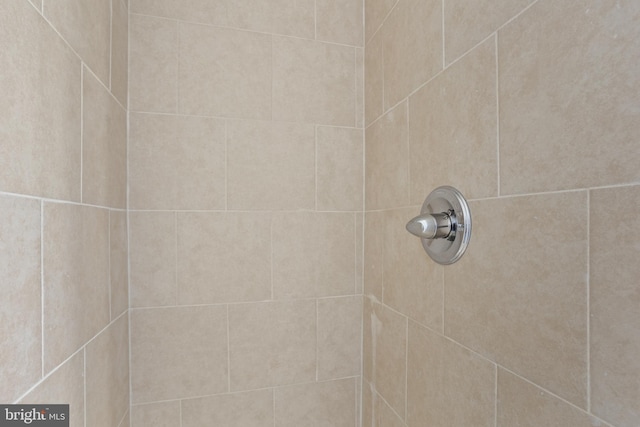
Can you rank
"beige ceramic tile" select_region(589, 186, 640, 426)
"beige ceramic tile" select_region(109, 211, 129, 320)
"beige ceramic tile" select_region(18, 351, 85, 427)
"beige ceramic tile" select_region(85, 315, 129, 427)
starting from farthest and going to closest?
"beige ceramic tile" select_region(109, 211, 129, 320), "beige ceramic tile" select_region(85, 315, 129, 427), "beige ceramic tile" select_region(18, 351, 85, 427), "beige ceramic tile" select_region(589, 186, 640, 426)

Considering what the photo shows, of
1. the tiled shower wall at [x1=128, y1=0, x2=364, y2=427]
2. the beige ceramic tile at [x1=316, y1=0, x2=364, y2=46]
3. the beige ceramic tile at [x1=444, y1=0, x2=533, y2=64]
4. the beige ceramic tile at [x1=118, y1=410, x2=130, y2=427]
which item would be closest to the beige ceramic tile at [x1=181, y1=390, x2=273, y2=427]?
the tiled shower wall at [x1=128, y1=0, x2=364, y2=427]

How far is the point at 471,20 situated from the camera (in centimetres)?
72

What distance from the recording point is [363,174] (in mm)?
1308

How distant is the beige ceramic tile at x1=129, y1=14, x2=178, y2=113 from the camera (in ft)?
3.59

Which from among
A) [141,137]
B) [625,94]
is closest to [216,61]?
[141,137]

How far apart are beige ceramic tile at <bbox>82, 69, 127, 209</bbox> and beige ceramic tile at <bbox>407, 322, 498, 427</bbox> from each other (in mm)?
875

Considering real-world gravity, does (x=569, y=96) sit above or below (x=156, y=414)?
above

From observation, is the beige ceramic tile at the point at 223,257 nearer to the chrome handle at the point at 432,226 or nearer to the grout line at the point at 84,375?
the grout line at the point at 84,375

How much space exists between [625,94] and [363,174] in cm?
90

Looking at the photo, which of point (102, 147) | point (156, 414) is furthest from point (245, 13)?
point (156, 414)

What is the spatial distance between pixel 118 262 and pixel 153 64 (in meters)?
0.63

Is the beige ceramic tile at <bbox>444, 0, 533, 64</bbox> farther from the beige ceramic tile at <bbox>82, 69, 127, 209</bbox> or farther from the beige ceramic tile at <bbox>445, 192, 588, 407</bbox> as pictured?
the beige ceramic tile at <bbox>82, 69, 127, 209</bbox>

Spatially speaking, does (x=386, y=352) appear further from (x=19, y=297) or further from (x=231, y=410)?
(x=19, y=297)

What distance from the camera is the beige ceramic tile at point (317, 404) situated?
1.23m
